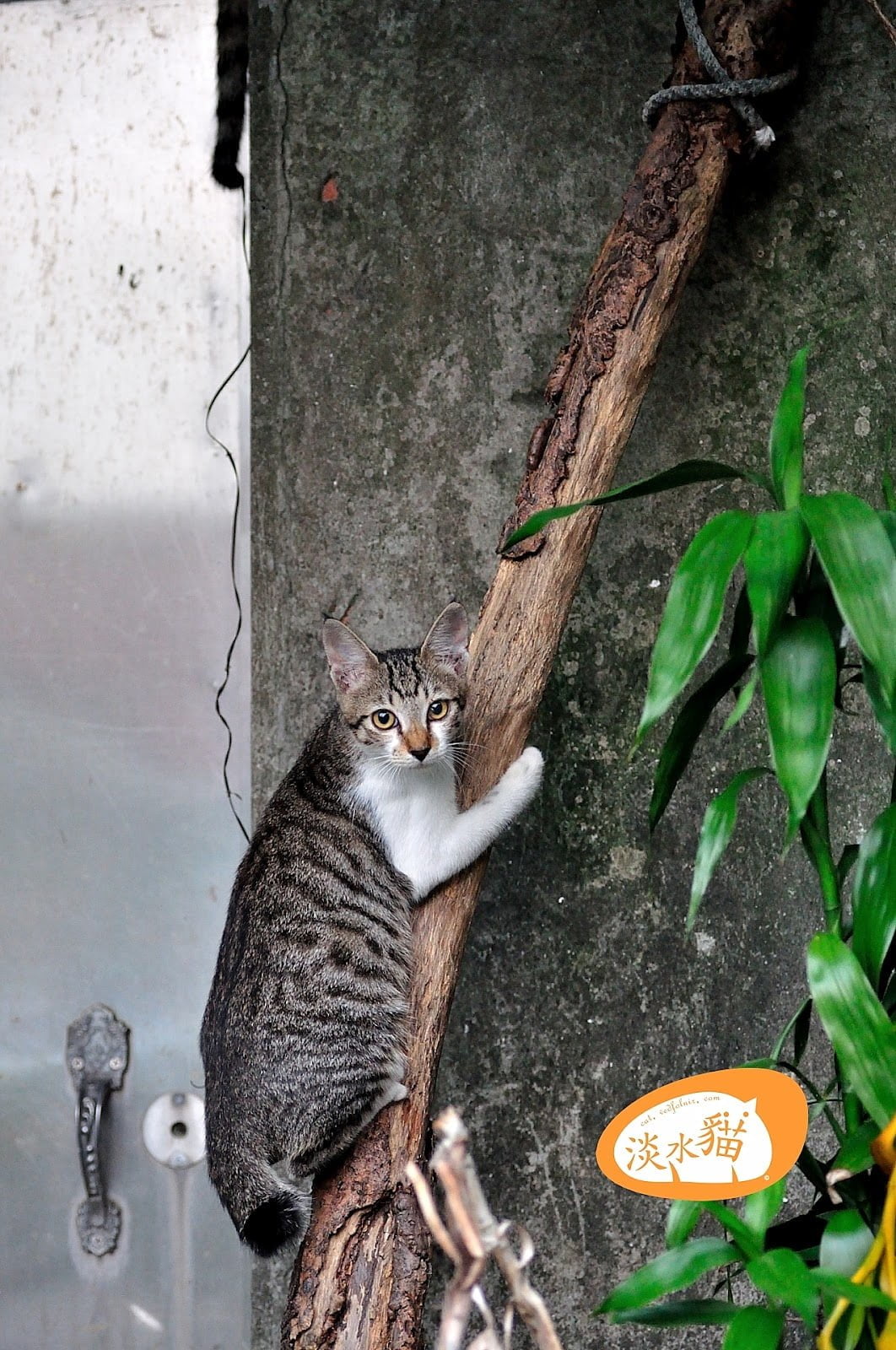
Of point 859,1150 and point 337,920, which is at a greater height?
point 859,1150

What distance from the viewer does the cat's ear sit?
1.83 metres

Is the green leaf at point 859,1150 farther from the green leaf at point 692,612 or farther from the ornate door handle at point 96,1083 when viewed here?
the ornate door handle at point 96,1083

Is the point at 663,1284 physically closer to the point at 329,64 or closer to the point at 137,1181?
the point at 137,1181

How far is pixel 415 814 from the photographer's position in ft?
5.85

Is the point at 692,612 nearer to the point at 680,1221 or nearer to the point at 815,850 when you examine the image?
the point at 815,850

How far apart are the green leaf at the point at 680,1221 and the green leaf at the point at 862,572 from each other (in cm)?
56

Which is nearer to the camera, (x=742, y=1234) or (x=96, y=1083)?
(x=742, y=1234)

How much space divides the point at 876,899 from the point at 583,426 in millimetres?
932

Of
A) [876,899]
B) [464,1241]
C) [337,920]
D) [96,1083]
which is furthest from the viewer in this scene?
[96,1083]

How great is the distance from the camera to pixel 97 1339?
249cm

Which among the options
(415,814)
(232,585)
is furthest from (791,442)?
(232,585)

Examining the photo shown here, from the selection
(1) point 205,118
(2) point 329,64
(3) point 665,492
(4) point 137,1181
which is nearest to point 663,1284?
(3) point 665,492

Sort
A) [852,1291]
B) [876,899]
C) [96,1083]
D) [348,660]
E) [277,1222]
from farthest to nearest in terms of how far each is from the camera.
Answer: [96,1083], [348,660], [277,1222], [876,899], [852,1291]

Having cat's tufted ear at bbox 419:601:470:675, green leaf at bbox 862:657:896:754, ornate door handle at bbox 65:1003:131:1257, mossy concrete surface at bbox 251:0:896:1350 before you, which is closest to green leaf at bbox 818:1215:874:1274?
green leaf at bbox 862:657:896:754
